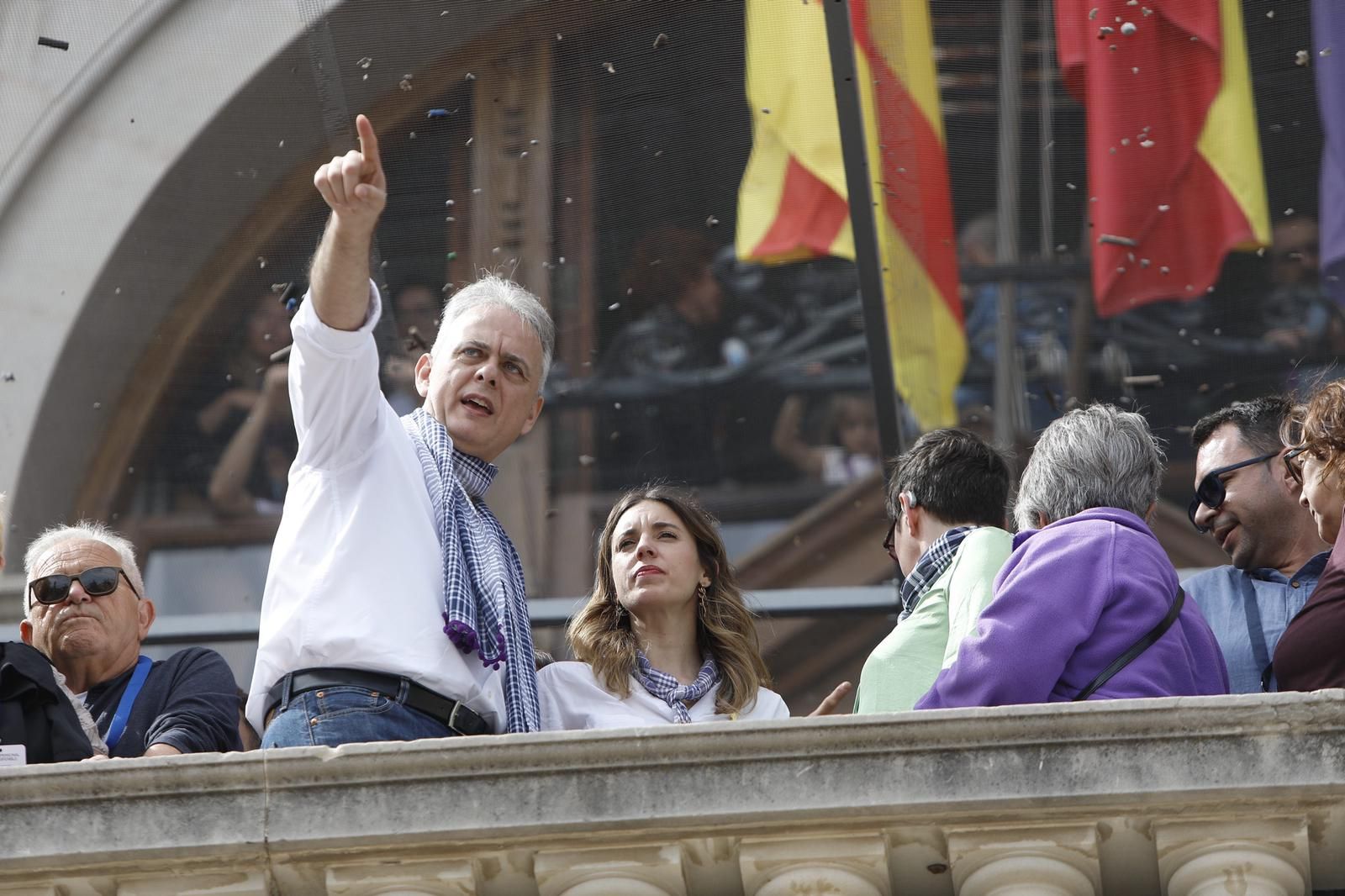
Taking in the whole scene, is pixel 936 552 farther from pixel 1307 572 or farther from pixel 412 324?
pixel 412 324

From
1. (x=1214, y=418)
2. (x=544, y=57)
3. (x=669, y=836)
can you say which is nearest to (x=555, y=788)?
Result: (x=669, y=836)

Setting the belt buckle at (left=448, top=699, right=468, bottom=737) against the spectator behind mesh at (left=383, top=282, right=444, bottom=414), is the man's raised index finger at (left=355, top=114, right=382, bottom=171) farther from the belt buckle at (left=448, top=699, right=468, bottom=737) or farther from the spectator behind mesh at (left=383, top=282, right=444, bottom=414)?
the spectator behind mesh at (left=383, top=282, right=444, bottom=414)

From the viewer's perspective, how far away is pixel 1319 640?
3.53 metres

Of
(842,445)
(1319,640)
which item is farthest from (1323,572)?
(842,445)

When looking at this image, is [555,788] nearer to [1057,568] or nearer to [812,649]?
[1057,568]

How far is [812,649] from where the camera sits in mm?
9320

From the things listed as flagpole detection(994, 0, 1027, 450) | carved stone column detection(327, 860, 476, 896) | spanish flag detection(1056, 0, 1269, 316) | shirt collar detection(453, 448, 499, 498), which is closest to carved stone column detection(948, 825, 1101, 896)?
carved stone column detection(327, 860, 476, 896)

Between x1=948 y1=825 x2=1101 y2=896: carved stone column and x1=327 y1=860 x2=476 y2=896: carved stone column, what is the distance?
734mm

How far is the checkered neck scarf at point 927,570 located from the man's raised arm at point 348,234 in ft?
3.95

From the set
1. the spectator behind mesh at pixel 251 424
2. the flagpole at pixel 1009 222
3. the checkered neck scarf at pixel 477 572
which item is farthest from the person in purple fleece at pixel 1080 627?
the spectator behind mesh at pixel 251 424

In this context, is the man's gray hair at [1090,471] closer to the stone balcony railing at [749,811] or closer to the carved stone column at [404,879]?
the stone balcony railing at [749,811]

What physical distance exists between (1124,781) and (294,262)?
4201 mm

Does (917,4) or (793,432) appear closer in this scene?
(917,4)

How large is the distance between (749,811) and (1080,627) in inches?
27.7
